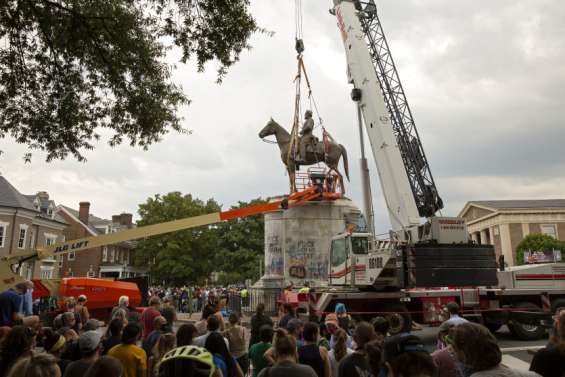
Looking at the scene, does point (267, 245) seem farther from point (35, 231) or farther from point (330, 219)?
point (35, 231)

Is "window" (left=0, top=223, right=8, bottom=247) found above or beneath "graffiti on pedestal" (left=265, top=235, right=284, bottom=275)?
above

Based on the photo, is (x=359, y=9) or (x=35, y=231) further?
(x=35, y=231)

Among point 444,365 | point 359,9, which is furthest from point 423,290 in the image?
point 359,9

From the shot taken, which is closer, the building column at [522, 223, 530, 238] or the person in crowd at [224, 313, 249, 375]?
the person in crowd at [224, 313, 249, 375]

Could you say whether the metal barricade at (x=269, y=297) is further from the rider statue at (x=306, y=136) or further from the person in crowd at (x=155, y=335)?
the person in crowd at (x=155, y=335)

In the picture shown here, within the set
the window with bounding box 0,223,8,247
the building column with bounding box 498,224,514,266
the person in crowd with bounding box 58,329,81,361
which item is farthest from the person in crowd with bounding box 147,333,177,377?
the building column with bounding box 498,224,514,266

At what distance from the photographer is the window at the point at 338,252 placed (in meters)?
15.0

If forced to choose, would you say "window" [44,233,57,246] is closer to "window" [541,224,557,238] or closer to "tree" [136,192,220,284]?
"tree" [136,192,220,284]

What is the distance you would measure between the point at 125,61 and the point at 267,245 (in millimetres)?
14545

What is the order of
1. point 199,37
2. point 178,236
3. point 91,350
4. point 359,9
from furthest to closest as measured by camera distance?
point 178,236 < point 359,9 < point 199,37 < point 91,350

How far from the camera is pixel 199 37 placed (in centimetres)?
928

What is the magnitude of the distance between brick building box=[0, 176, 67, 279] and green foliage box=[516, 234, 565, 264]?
52.5 metres

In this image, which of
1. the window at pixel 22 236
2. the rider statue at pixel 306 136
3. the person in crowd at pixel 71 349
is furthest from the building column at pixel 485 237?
the person in crowd at pixel 71 349

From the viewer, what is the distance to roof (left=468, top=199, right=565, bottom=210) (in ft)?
209
